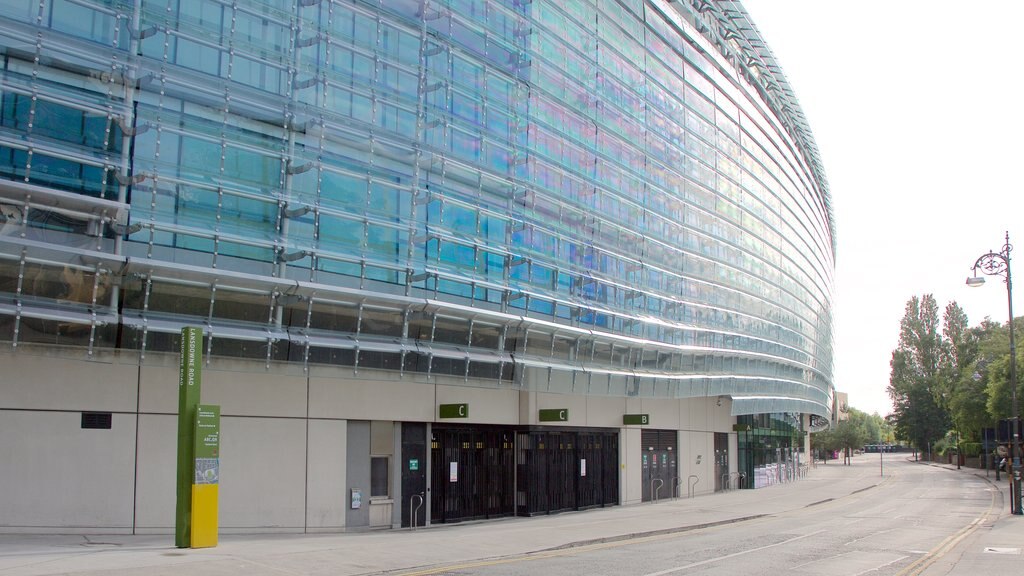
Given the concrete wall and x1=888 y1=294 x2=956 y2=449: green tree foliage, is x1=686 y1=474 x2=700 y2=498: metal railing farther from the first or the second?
x1=888 y1=294 x2=956 y2=449: green tree foliage

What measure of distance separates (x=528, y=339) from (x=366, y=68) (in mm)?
9633

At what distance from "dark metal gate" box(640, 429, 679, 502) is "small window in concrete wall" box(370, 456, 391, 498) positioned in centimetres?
1498

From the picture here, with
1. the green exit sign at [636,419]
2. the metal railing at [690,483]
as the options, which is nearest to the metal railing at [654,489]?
the metal railing at [690,483]

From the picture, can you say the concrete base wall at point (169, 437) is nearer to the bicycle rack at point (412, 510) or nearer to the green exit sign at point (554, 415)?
the bicycle rack at point (412, 510)

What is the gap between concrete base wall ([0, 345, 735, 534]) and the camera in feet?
54.7

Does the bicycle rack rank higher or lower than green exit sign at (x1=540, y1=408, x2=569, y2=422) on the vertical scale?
lower

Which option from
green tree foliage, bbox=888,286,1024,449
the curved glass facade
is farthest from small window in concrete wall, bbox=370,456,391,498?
green tree foliage, bbox=888,286,1024,449

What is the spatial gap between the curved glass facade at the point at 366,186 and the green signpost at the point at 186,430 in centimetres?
276

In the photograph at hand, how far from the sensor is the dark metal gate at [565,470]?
2795cm

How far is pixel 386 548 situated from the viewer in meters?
17.4

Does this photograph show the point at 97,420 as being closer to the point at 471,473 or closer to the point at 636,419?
the point at 471,473

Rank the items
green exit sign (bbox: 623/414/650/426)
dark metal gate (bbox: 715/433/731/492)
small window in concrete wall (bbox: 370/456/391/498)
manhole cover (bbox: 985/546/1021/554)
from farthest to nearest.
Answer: dark metal gate (bbox: 715/433/731/492), green exit sign (bbox: 623/414/650/426), small window in concrete wall (bbox: 370/456/391/498), manhole cover (bbox: 985/546/1021/554)

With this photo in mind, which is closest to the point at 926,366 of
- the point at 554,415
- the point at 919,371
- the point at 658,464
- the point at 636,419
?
the point at 919,371

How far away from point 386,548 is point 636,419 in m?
17.0
